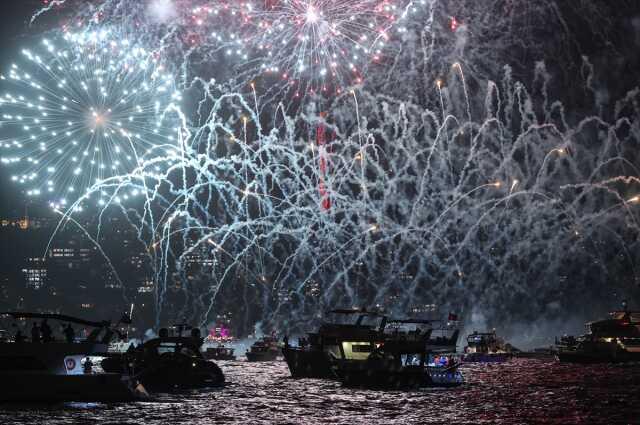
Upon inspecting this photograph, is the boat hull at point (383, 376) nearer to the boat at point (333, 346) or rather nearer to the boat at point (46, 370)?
the boat at point (333, 346)

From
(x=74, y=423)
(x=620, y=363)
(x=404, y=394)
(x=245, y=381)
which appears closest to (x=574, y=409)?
(x=404, y=394)

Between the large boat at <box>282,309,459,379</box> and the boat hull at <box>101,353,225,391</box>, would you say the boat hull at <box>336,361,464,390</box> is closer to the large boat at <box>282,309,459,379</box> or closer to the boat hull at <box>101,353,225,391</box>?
the large boat at <box>282,309,459,379</box>

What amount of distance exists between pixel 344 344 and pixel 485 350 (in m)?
53.1

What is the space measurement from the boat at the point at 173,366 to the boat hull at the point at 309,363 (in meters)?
12.0

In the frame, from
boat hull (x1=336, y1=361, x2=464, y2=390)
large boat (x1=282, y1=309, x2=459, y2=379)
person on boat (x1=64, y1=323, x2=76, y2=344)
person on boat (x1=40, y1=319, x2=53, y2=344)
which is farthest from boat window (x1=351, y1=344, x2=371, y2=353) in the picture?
person on boat (x1=40, y1=319, x2=53, y2=344)

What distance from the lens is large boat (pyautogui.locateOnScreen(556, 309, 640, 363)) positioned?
285 feet

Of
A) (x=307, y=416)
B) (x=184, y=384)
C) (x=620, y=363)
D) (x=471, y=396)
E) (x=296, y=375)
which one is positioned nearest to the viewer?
(x=307, y=416)

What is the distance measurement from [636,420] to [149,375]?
3473 centimetres

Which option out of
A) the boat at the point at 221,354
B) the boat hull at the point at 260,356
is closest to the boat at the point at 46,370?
the boat hull at the point at 260,356

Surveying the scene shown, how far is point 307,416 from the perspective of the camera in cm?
4222

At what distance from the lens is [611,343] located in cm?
8700

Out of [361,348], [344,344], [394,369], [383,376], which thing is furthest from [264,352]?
[394,369]

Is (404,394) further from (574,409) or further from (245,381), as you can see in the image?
(245,381)

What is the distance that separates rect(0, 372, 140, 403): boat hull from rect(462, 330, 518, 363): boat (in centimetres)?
7274
